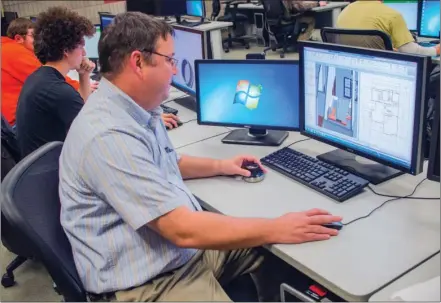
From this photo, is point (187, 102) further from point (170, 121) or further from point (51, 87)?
point (51, 87)

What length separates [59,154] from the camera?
1439mm

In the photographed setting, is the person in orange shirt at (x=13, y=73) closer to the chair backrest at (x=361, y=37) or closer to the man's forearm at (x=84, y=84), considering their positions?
the man's forearm at (x=84, y=84)

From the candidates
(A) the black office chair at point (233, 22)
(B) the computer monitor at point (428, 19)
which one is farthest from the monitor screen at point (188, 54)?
(A) the black office chair at point (233, 22)

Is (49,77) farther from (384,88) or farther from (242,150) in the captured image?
(384,88)

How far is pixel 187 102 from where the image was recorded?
2643 mm

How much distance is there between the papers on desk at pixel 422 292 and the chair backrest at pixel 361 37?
1.90 meters

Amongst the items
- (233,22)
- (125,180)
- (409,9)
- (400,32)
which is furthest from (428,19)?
(233,22)

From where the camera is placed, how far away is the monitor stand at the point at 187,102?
256 centimetres

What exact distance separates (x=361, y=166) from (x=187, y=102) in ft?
4.11

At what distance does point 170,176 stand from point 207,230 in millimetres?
288

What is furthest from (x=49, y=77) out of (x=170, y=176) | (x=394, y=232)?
(x=394, y=232)

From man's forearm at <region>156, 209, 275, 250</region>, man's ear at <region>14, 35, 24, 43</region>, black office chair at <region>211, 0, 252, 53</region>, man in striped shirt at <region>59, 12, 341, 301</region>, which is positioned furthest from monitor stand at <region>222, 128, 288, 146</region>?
black office chair at <region>211, 0, 252, 53</region>

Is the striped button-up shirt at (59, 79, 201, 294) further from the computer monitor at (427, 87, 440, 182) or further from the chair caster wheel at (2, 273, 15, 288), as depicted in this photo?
the chair caster wheel at (2, 273, 15, 288)

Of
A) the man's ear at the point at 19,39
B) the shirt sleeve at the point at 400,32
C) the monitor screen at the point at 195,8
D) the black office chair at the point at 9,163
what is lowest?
the black office chair at the point at 9,163
